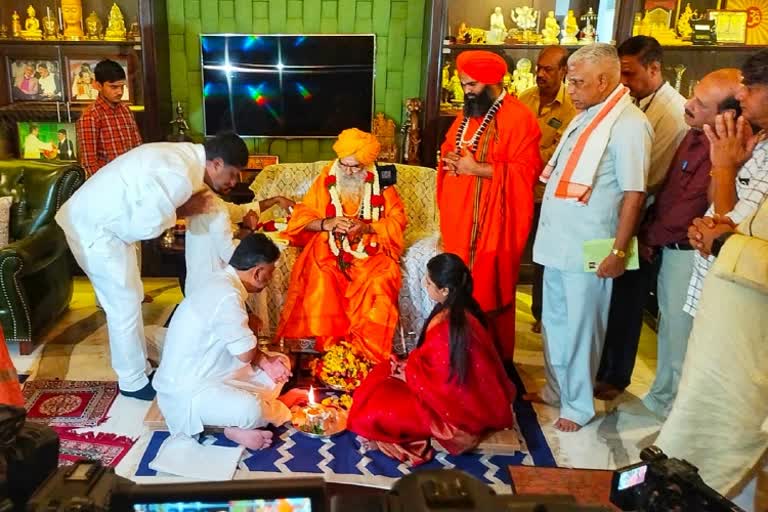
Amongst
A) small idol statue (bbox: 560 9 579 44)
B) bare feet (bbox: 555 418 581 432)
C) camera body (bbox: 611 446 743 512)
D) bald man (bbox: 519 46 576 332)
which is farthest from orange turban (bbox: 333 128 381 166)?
camera body (bbox: 611 446 743 512)

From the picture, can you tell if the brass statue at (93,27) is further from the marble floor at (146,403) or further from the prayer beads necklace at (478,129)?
the prayer beads necklace at (478,129)

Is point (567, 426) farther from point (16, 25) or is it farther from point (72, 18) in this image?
point (16, 25)

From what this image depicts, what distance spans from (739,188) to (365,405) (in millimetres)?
1651

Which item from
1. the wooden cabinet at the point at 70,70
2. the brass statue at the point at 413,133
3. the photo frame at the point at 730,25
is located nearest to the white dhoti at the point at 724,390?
the brass statue at the point at 413,133

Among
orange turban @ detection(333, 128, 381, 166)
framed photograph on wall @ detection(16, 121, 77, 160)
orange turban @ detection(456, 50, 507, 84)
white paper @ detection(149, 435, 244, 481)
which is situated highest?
orange turban @ detection(456, 50, 507, 84)

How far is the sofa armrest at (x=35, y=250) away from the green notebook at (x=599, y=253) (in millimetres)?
2714

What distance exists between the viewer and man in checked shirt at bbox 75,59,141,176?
4.03 meters

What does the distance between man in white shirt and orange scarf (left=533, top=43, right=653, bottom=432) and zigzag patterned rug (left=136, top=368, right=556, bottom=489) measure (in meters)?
0.39

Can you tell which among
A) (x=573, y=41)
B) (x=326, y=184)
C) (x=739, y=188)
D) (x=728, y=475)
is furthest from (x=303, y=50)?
(x=728, y=475)

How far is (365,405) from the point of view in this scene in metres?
2.85

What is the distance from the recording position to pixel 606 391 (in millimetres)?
3395

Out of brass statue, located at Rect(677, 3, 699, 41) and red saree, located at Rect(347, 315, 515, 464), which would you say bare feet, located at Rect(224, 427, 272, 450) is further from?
brass statue, located at Rect(677, 3, 699, 41)

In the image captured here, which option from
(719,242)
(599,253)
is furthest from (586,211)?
(719,242)

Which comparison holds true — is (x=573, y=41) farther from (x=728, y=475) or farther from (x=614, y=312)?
(x=728, y=475)
